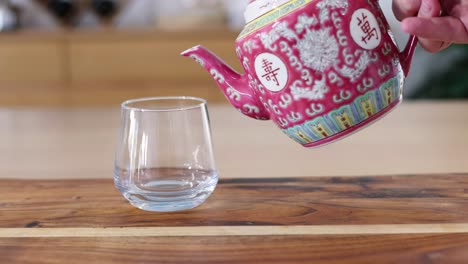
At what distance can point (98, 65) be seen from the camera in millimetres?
3066

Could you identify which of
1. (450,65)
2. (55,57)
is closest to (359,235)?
(450,65)

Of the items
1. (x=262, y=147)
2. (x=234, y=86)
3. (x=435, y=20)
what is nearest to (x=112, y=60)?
(x=262, y=147)

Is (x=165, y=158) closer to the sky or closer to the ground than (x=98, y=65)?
closer to the ground

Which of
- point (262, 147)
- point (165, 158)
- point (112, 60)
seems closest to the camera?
point (165, 158)

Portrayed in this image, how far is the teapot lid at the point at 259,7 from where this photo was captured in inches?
27.6

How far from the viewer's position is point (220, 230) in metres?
0.73

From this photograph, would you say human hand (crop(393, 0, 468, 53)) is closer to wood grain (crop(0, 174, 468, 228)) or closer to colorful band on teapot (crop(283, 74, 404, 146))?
colorful band on teapot (crop(283, 74, 404, 146))

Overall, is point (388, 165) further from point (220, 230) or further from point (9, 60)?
point (9, 60)

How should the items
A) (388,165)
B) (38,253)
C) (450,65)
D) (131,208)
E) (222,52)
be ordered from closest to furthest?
(38,253) < (131,208) < (388,165) < (450,65) < (222,52)

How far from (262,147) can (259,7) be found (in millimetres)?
431

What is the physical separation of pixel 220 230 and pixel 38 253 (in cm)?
19

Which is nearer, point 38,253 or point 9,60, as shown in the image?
point 38,253

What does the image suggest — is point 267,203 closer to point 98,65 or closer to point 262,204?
point 262,204

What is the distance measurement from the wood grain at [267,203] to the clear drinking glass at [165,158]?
21 mm
